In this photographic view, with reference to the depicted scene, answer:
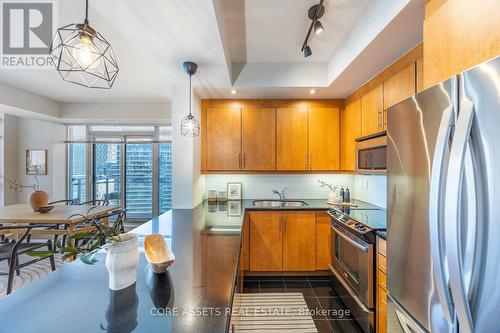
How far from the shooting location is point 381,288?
1711mm

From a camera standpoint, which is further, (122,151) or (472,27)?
(122,151)

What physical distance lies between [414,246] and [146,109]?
465cm

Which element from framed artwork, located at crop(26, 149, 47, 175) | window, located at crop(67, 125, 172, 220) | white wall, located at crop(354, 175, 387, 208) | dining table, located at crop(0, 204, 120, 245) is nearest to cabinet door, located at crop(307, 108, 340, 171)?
white wall, located at crop(354, 175, 387, 208)

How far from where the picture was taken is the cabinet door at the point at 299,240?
2754 mm

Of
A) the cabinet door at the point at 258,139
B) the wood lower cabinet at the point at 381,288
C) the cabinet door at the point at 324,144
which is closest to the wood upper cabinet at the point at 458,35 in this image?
the wood lower cabinet at the point at 381,288

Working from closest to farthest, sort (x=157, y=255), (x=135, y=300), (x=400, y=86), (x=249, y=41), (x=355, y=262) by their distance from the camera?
(x=135, y=300) → (x=157, y=255) → (x=400, y=86) → (x=355, y=262) → (x=249, y=41)

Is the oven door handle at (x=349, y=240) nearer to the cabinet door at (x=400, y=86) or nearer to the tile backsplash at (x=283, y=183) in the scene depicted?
the tile backsplash at (x=283, y=183)

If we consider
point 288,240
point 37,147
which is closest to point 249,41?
point 288,240

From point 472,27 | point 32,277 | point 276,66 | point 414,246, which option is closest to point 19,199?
point 32,277

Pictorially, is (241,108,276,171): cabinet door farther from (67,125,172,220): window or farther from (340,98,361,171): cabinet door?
(67,125,172,220): window

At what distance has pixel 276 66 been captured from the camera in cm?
266

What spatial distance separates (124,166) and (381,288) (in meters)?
5.00

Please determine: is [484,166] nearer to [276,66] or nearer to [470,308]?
[470,308]

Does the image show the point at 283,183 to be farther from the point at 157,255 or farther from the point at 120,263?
the point at 120,263
